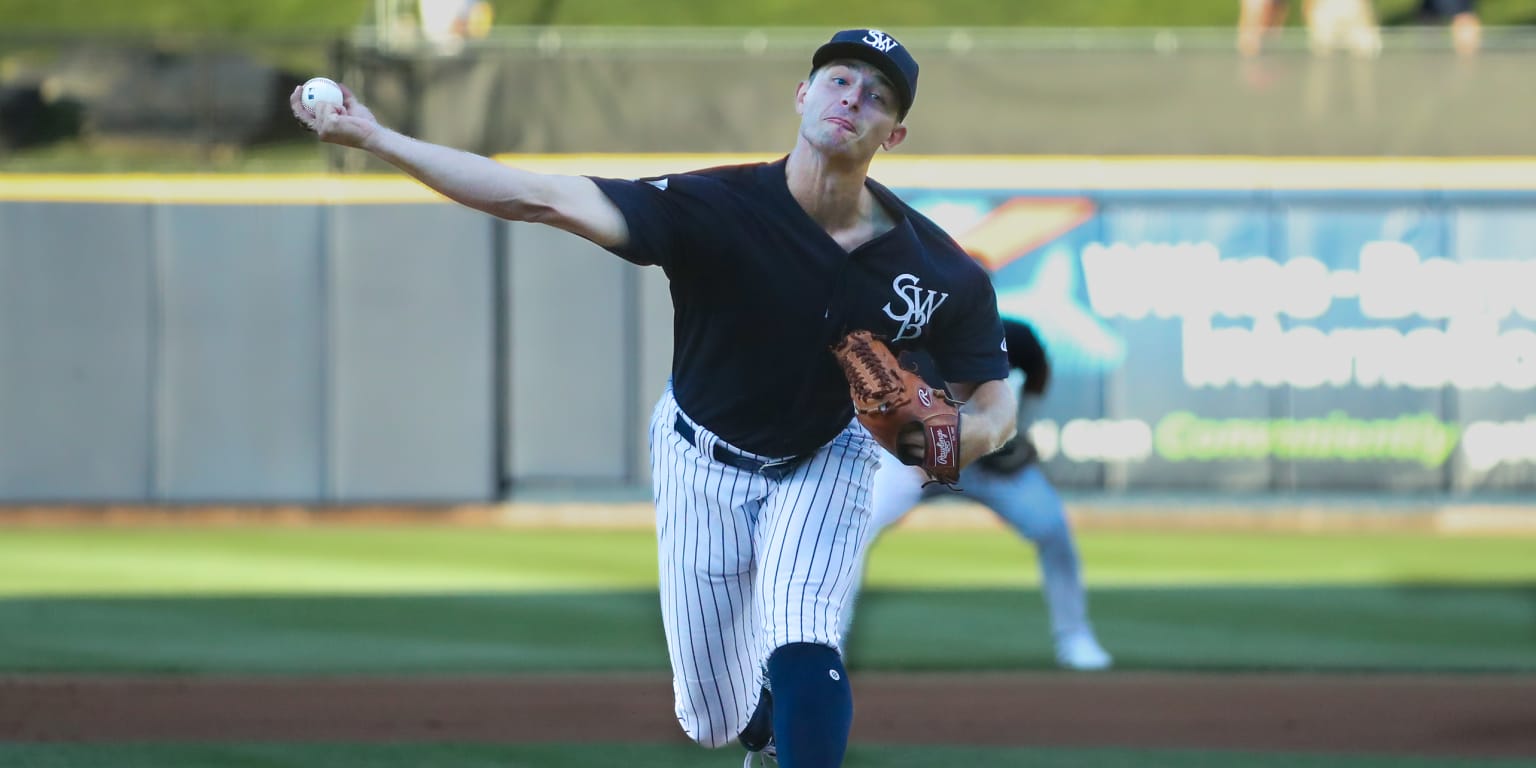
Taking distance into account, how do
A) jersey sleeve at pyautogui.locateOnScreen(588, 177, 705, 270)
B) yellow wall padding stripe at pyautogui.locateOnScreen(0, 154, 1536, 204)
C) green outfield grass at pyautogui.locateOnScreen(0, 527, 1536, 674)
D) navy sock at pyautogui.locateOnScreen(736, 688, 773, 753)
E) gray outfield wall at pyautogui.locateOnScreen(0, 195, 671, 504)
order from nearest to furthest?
jersey sleeve at pyautogui.locateOnScreen(588, 177, 705, 270), navy sock at pyautogui.locateOnScreen(736, 688, 773, 753), green outfield grass at pyautogui.locateOnScreen(0, 527, 1536, 674), gray outfield wall at pyautogui.locateOnScreen(0, 195, 671, 504), yellow wall padding stripe at pyautogui.locateOnScreen(0, 154, 1536, 204)

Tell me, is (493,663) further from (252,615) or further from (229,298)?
(229,298)

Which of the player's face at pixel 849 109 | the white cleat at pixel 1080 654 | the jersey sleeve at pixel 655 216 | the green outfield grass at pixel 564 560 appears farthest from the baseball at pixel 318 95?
the green outfield grass at pixel 564 560

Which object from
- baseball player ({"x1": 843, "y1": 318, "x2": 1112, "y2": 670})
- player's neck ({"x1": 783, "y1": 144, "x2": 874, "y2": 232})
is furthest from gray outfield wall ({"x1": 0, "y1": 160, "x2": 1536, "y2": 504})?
player's neck ({"x1": 783, "y1": 144, "x2": 874, "y2": 232})

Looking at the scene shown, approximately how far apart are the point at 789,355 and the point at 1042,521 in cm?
375

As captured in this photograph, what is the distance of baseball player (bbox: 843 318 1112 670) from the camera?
7.73 meters

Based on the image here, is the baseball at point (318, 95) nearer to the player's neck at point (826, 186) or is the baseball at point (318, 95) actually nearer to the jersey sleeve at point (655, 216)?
the jersey sleeve at point (655, 216)

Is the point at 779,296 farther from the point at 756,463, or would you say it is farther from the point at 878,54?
the point at 878,54

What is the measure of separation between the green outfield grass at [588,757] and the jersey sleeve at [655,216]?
2.29m

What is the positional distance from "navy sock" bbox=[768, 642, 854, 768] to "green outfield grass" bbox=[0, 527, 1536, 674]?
12.8 feet

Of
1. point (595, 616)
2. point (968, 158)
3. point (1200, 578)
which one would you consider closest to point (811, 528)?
point (595, 616)

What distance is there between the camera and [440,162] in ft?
12.5

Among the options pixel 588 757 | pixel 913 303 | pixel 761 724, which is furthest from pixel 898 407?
pixel 588 757

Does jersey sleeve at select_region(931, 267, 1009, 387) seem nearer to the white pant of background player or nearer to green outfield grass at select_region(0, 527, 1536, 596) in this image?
the white pant of background player

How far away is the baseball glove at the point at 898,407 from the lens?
163 inches
